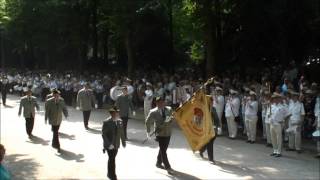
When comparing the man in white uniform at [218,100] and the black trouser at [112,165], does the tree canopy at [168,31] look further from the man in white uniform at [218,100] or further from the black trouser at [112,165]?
the black trouser at [112,165]

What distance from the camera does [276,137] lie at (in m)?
18.3

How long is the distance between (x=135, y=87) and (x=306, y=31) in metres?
9.50

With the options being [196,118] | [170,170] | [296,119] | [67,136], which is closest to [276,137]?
[296,119]

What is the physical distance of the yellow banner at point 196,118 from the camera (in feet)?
55.3

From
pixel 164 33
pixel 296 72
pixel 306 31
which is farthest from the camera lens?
pixel 164 33

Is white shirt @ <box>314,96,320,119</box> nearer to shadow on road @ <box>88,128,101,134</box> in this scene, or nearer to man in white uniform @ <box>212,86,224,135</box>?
man in white uniform @ <box>212,86,224,135</box>

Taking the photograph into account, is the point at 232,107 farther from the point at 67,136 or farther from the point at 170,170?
the point at 170,170

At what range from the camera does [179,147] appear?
19.5 m

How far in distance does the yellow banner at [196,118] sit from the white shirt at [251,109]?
3.43 meters

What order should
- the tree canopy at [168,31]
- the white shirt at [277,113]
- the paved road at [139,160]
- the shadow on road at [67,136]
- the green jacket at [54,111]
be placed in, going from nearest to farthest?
the paved road at [139,160], the white shirt at [277,113], the green jacket at [54,111], the shadow on road at [67,136], the tree canopy at [168,31]

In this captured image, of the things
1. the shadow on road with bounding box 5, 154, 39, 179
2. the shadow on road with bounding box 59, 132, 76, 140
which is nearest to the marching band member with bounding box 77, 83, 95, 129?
the shadow on road with bounding box 59, 132, 76, 140

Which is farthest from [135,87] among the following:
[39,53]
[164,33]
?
[39,53]

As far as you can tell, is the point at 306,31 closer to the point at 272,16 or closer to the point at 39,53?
the point at 272,16

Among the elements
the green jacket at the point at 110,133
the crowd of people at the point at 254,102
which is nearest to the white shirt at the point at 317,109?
the crowd of people at the point at 254,102
